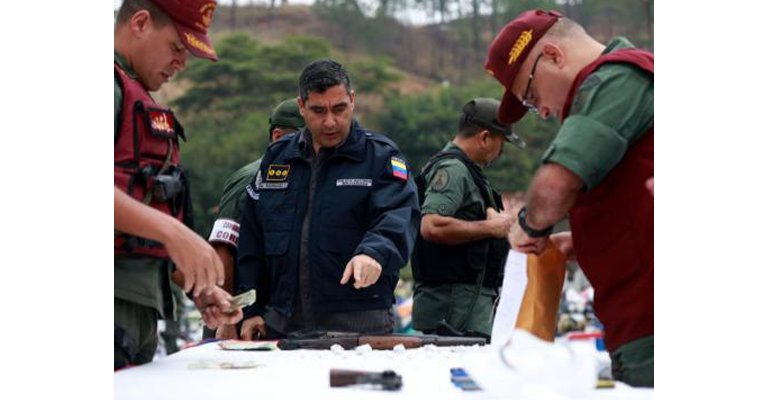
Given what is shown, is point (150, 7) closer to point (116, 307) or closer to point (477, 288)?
point (116, 307)

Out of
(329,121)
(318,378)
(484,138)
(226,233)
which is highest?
(329,121)

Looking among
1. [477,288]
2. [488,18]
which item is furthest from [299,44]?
[477,288]

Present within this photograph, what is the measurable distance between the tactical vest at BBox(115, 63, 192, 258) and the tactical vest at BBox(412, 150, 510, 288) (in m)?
2.33

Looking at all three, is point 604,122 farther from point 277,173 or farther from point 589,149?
point 277,173

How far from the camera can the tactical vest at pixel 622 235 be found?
2430 millimetres

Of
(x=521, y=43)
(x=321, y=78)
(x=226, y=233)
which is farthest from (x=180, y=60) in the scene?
(x=226, y=233)

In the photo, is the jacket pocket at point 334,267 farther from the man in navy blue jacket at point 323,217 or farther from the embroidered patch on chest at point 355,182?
the embroidered patch on chest at point 355,182

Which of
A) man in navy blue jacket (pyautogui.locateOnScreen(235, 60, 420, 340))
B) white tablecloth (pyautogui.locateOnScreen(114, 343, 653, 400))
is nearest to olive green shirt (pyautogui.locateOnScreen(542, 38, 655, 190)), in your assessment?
white tablecloth (pyautogui.locateOnScreen(114, 343, 653, 400))

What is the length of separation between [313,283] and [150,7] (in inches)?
59.3

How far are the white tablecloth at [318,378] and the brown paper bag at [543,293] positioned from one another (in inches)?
5.9

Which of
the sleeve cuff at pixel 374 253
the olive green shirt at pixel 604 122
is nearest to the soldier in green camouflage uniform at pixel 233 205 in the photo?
the sleeve cuff at pixel 374 253

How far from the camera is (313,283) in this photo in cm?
402

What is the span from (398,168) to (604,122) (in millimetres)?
1826

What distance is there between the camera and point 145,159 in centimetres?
281
